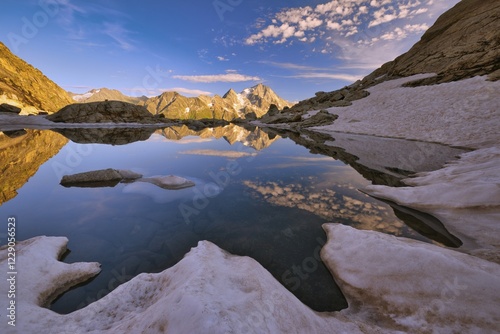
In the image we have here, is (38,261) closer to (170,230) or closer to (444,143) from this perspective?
(170,230)

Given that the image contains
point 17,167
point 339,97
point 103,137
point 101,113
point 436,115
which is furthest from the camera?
point 339,97

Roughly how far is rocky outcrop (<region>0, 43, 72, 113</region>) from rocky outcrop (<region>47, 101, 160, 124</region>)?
151 ft

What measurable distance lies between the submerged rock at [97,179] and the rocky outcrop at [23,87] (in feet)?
401

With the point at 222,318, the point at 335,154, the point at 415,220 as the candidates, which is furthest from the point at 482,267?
the point at 335,154

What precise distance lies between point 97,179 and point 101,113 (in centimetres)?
8172

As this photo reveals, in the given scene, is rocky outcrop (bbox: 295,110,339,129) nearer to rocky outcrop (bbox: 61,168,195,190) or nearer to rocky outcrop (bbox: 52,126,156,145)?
rocky outcrop (bbox: 52,126,156,145)

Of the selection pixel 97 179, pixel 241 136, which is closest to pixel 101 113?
pixel 241 136

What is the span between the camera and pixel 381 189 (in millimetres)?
14008

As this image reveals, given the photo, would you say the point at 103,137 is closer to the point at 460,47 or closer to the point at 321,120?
the point at 321,120

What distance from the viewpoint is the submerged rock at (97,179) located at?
16141 mm

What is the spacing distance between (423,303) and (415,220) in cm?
648

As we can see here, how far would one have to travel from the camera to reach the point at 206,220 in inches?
437

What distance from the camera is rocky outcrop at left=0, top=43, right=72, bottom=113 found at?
4055 inches

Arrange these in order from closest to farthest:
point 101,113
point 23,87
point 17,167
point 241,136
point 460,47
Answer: point 17,167 < point 460,47 < point 241,136 < point 101,113 < point 23,87
